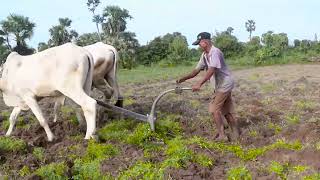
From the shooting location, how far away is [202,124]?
8641 mm

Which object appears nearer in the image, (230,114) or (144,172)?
(144,172)

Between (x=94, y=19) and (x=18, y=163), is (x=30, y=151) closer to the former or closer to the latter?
(x=18, y=163)

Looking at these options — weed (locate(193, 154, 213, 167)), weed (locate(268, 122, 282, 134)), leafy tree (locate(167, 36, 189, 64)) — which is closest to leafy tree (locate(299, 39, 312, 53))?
leafy tree (locate(167, 36, 189, 64))

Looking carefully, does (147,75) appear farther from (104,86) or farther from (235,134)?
(235,134)

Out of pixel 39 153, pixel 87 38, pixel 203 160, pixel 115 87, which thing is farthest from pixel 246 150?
pixel 87 38

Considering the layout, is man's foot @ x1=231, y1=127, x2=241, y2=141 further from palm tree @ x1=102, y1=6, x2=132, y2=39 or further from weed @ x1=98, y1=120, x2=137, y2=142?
palm tree @ x1=102, y1=6, x2=132, y2=39

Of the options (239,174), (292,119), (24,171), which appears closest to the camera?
(239,174)

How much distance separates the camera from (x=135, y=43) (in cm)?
4003

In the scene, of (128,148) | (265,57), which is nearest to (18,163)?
(128,148)

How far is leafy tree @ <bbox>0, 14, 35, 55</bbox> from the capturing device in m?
33.3

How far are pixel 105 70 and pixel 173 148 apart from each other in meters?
3.70

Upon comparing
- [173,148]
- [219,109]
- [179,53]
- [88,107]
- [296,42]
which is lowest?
[173,148]

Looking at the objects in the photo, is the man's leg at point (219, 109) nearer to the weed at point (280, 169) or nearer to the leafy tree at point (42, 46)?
the weed at point (280, 169)

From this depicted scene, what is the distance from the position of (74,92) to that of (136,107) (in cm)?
307
